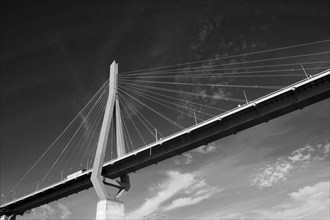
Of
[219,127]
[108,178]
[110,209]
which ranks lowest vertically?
[110,209]

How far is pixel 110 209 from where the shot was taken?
30.1m

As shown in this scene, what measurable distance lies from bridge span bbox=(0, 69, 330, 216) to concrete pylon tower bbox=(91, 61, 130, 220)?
183 cm

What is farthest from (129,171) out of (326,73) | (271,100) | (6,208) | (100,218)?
(6,208)

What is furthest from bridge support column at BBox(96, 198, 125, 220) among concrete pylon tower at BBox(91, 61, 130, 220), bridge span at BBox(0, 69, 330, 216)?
bridge span at BBox(0, 69, 330, 216)

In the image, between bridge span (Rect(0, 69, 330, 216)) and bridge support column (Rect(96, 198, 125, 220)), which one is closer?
bridge span (Rect(0, 69, 330, 216))

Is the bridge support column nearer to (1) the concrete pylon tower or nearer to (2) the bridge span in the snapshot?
(1) the concrete pylon tower

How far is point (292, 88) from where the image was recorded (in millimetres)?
26859

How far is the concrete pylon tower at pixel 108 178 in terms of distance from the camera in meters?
30.2

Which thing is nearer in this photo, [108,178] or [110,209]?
[110,209]

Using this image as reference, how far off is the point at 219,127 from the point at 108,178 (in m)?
15.1

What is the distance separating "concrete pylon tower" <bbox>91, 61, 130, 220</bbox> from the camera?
98.9 ft

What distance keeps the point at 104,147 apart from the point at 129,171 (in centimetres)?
481

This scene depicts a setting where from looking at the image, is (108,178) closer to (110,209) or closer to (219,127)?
(110,209)

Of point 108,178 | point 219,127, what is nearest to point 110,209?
point 108,178
